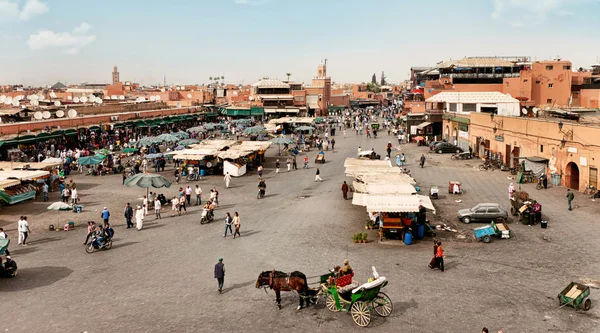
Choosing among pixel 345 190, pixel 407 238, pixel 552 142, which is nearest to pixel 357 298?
pixel 407 238

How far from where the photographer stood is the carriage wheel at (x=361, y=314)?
11688 millimetres

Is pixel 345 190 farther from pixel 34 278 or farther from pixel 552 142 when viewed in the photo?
pixel 34 278

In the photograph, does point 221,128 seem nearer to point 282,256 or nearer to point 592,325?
point 282,256

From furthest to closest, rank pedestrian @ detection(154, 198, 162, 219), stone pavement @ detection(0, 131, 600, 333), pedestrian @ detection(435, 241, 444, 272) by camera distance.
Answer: pedestrian @ detection(154, 198, 162, 219)
pedestrian @ detection(435, 241, 444, 272)
stone pavement @ detection(0, 131, 600, 333)

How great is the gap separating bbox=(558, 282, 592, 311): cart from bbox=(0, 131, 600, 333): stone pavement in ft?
0.72

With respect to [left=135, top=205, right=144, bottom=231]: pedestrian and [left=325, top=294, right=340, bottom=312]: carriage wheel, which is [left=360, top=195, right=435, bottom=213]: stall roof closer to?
[left=325, top=294, right=340, bottom=312]: carriage wheel

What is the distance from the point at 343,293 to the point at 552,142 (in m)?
23.2

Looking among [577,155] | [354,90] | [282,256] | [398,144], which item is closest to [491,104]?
[398,144]

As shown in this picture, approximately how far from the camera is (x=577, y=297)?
1241 cm

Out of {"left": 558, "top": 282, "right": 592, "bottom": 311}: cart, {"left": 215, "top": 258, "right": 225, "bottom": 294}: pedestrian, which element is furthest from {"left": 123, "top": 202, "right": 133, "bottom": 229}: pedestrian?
{"left": 558, "top": 282, "right": 592, "bottom": 311}: cart

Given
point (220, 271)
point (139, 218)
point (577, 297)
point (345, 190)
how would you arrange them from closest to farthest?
point (577, 297), point (220, 271), point (139, 218), point (345, 190)

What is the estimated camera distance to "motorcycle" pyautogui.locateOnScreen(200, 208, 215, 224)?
21.9m

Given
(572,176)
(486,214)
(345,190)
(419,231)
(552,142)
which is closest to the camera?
(419,231)

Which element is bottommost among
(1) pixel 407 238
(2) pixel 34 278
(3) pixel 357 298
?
(2) pixel 34 278
